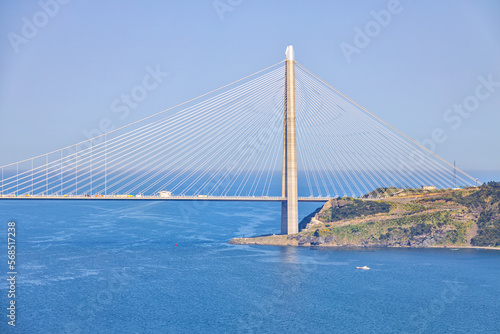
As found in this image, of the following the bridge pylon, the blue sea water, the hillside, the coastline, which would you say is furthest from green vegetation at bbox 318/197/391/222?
the blue sea water

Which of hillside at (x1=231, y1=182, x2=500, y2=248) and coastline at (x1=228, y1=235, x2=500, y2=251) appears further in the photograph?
hillside at (x1=231, y1=182, x2=500, y2=248)

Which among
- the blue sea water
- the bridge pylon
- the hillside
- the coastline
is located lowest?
the blue sea water

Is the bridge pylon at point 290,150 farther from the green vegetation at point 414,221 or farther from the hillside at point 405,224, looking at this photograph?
the green vegetation at point 414,221

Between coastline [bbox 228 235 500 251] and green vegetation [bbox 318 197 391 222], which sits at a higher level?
green vegetation [bbox 318 197 391 222]

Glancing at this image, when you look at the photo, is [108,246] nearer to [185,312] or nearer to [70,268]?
[70,268]

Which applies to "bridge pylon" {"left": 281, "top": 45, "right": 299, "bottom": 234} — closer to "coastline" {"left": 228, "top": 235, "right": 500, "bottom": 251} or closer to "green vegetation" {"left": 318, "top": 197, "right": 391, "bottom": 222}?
"coastline" {"left": 228, "top": 235, "right": 500, "bottom": 251}

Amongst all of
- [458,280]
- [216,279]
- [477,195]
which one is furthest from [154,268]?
[477,195]
